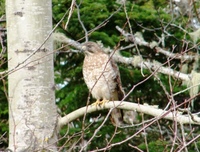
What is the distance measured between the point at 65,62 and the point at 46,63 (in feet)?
7.69

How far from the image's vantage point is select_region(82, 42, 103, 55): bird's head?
245 inches

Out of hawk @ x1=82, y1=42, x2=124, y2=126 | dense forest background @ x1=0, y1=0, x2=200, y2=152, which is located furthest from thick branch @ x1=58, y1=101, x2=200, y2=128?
dense forest background @ x1=0, y1=0, x2=200, y2=152

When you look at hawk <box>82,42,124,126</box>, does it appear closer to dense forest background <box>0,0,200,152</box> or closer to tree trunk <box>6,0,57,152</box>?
dense forest background <box>0,0,200,152</box>

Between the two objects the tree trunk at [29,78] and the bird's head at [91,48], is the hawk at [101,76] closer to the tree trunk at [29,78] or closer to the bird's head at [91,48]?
the bird's head at [91,48]

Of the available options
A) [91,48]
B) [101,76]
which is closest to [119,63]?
[101,76]

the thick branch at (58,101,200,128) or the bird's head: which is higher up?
the bird's head

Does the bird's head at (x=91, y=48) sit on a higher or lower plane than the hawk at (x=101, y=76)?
higher

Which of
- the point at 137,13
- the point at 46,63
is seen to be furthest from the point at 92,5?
the point at 46,63

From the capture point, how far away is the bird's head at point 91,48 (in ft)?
20.4

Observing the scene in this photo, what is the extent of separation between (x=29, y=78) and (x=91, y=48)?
209cm

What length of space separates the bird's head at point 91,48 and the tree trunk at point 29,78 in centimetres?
192

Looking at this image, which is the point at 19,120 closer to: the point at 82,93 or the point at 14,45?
the point at 14,45

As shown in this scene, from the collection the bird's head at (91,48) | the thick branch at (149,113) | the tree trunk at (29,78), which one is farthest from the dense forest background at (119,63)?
the tree trunk at (29,78)

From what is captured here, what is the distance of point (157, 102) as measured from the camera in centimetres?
683
